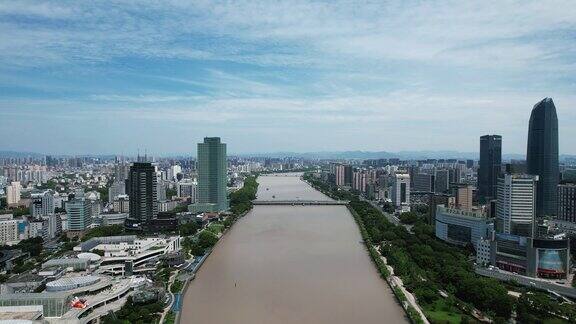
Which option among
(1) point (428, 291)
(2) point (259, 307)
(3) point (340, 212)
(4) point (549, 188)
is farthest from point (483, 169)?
(2) point (259, 307)

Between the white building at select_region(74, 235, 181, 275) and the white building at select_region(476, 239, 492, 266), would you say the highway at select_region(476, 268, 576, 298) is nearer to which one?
the white building at select_region(476, 239, 492, 266)

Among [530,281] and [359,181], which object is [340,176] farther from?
[530,281]

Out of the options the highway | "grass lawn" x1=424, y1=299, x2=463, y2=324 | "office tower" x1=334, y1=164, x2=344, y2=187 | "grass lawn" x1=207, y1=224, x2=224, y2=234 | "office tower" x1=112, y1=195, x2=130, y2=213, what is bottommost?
Result: "grass lawn" x1=207, y1=224, x2=224, y2=234

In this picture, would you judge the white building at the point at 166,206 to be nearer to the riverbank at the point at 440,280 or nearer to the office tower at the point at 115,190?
the office tower at the point at 115,190

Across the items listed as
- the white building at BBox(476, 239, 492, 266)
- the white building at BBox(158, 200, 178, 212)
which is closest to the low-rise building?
the white building at BBox(476, 239, 492, 266)

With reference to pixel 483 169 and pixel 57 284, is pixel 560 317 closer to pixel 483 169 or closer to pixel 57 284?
pixel 57 284

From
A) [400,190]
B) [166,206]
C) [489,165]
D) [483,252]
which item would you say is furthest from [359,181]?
[483,252]
